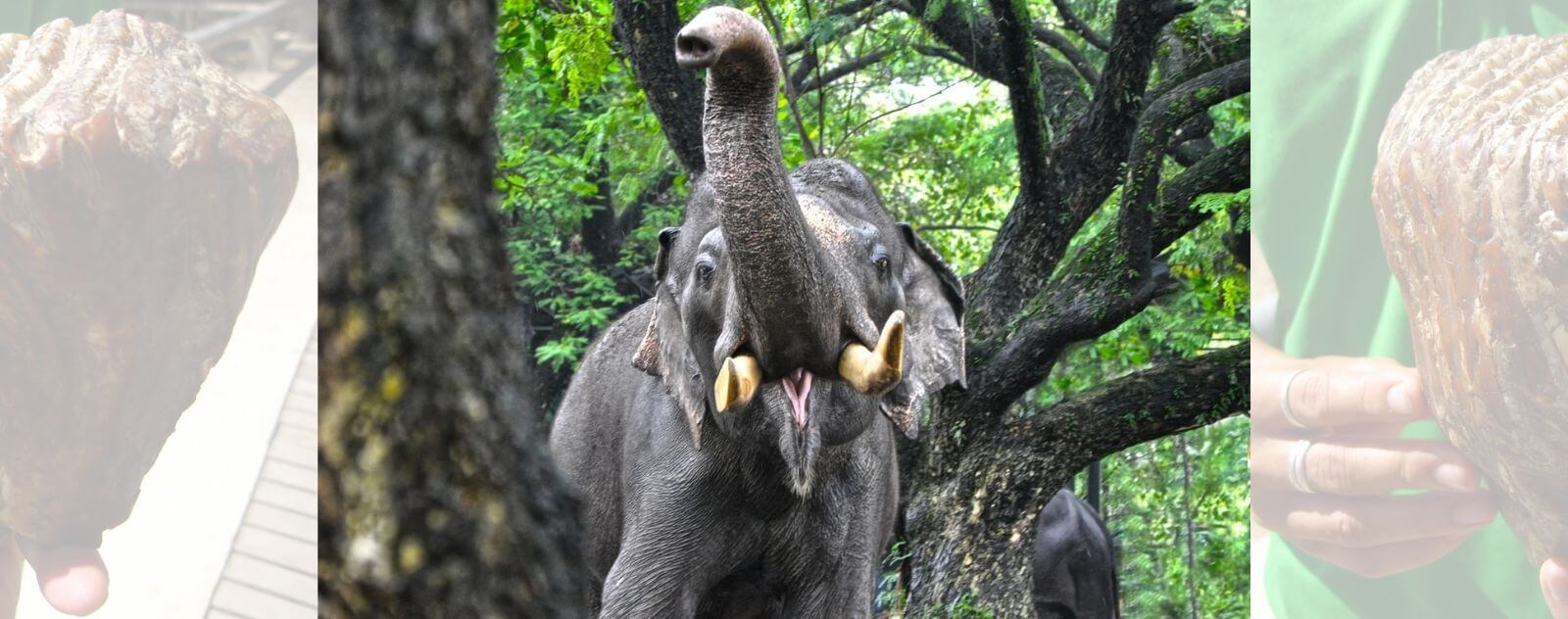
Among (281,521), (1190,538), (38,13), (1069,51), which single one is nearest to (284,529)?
(281,521)

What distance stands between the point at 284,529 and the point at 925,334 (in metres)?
2.00

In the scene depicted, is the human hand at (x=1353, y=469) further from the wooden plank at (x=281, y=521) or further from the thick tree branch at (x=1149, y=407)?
the wooden plank at (x=281, y=521)

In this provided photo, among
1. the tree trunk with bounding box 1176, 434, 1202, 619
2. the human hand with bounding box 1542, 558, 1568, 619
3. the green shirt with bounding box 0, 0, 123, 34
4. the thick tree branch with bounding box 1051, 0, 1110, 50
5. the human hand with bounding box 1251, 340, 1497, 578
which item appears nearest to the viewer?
the green shirt with bounding box 0, 0, 123, 34

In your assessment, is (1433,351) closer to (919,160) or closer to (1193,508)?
(919,160)

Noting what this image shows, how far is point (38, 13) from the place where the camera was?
4.27m

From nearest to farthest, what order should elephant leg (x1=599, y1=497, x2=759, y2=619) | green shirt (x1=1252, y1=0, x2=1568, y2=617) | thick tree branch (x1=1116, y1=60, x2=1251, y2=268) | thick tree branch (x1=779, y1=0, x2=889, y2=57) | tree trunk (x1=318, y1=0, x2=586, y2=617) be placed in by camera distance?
1. tree trunk (x1=318, y1=0, x2=586, y2=617)
2. elephant leg (x1=599, y1=497, x2=759, y2=619)
3. green shirt (x1=1252, y1=0, x2=1568, y2=617)
4. thick tree branch (x1=1116, y1=60, x2=1251, y2=268)
5. thick tree branch (x1=779, y1=0, x2=889, y2=57)

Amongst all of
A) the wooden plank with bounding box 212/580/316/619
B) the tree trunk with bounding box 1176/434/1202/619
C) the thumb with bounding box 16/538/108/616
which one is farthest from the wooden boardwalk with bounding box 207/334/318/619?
the tree trunk with bounding box 1176/434/1202/619

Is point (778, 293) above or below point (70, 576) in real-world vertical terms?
above

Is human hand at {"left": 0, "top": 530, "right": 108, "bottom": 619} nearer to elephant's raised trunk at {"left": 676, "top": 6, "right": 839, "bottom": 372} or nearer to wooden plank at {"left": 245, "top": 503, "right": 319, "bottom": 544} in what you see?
wooden plank at {"left": 245, "top": 503, "right": 319, "bottom": 544}

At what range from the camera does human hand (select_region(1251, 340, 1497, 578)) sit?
643 centimetres

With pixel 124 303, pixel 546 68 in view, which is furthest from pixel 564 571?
pixel 546 68

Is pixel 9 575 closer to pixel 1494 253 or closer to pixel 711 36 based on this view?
pixel 711 36

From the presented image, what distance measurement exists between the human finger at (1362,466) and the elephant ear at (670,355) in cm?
316

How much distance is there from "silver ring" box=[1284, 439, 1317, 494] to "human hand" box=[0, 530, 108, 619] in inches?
178
